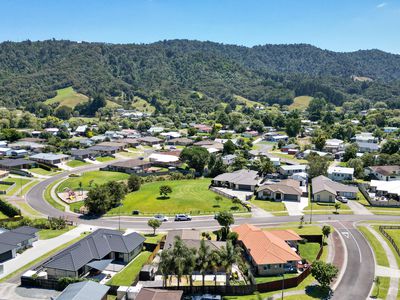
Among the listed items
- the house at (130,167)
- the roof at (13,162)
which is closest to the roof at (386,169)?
the house at (130,167)

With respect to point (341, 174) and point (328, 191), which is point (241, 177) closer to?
point (328, 191)

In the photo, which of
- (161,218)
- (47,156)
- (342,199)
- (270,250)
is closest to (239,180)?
(342,199)

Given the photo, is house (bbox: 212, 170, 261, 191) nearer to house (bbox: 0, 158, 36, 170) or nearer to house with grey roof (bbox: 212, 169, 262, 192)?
house with grey roof (bbox: 212, 169, 262, 192)

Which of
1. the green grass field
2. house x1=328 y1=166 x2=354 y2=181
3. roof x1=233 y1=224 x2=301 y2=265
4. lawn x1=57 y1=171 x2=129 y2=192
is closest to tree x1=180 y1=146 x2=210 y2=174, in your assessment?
lawn x1=57 y1=171 x2=129 y2=192

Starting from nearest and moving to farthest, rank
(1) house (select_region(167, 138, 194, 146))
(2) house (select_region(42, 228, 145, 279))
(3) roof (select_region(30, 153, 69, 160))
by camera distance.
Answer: (2) house (select_region(42, 228, 145, 279))
(3) roof (select_region(30, 153, 69, 160))
(1) house (select_region(167, 138, 194, 146))

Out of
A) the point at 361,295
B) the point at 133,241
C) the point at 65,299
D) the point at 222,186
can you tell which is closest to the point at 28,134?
the point at 222,186

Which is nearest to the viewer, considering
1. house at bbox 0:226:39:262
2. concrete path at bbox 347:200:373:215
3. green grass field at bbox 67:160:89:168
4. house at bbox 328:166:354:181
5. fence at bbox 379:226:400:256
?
house at bbox 0:226:39:262
